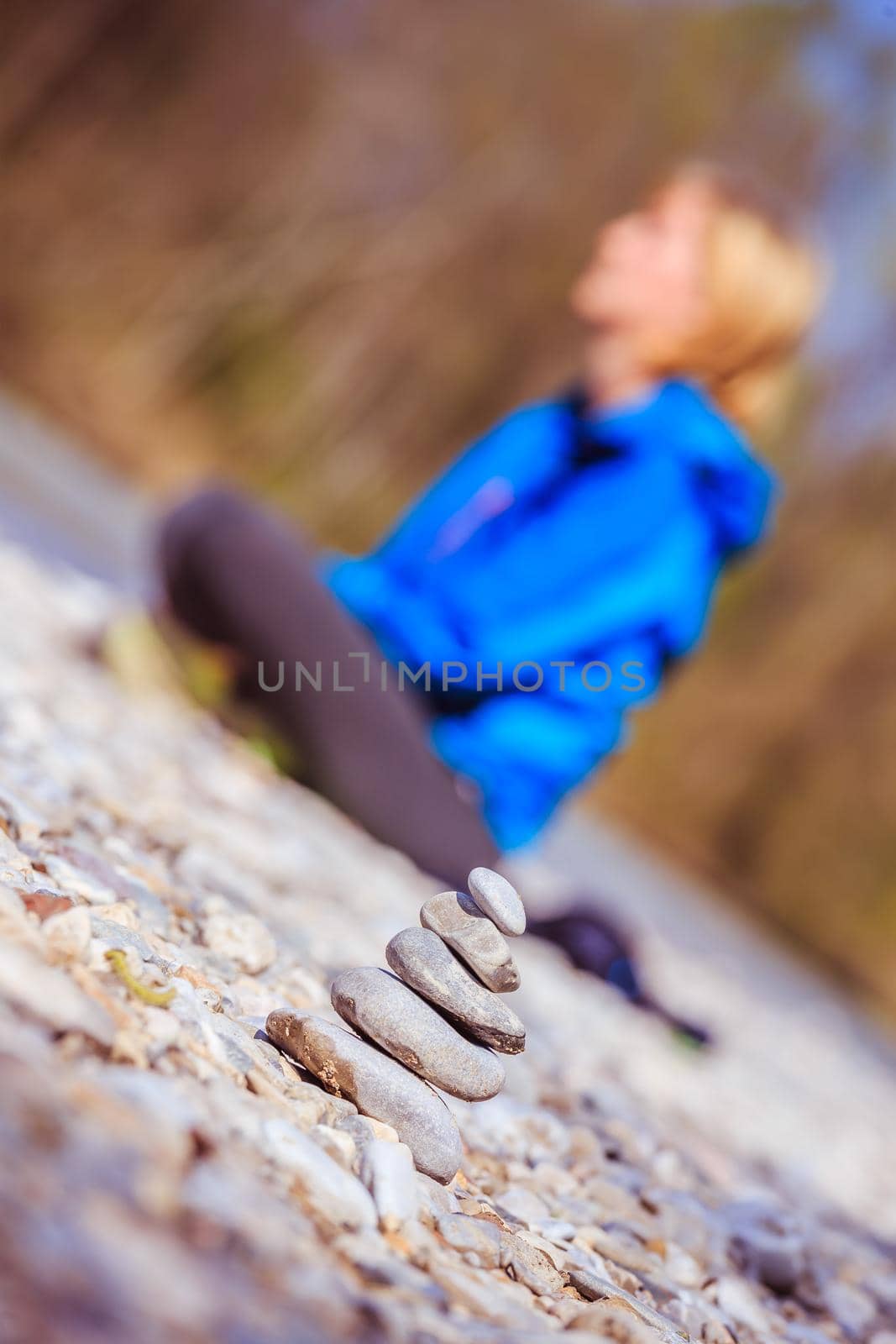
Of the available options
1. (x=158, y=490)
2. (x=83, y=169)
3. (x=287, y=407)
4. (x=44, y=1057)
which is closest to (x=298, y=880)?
(x=44, y=1057)

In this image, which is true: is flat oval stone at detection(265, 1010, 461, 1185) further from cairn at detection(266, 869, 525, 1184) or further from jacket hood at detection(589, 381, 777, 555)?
jacket hood at detection(589, 381, 777, 555)

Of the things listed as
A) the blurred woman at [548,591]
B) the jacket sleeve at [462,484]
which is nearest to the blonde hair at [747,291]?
the blurred woman at [548,591]

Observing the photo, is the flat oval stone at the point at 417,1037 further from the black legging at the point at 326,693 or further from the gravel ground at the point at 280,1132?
the black legging at the point at 326,693

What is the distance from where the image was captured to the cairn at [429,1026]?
706mm

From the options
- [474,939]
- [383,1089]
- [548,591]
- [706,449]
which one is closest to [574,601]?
[548,591]

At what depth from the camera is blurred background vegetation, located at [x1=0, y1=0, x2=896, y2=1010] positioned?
17.1 ft

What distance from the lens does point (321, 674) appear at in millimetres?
1733

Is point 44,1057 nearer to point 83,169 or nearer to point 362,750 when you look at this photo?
point 362,750

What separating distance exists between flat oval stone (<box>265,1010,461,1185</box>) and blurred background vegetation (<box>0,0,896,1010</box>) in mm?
4563

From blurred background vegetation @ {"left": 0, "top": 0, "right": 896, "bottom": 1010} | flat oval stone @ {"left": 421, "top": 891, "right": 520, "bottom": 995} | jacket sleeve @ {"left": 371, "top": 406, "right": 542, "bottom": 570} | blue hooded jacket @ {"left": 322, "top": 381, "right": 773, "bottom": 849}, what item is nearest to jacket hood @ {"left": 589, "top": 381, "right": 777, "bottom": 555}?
blue hooded jacket @ {"left": 322, "top": 381, "right": 773, "bottom": 849}

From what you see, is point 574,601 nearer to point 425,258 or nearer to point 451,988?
point 451,988

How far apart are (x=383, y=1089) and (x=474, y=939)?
0.13 m

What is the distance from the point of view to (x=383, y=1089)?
702 mm

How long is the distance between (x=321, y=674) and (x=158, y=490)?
4.15 meters
